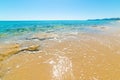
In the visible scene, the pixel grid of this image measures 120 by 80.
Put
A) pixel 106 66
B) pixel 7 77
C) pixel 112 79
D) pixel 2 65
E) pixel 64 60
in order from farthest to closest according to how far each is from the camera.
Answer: pixel 64 60
pixel 2 65
pixel 106 66
pixel 7 77
pixel 112 79

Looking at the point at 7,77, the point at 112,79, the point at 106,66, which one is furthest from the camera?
the point at 106,66

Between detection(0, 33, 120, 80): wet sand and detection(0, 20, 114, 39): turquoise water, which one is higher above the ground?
detection(0, 33, 120, 80): wet sand

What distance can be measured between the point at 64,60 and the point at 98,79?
2811 millimetres

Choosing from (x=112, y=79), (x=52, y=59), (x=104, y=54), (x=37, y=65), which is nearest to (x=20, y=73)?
(x=37, y=65)

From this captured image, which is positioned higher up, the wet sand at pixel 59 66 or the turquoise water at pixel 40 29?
the wet sand at pixel 59 66

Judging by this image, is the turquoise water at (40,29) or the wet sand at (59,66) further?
the turquoise water at (40,29)

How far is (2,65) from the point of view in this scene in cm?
786

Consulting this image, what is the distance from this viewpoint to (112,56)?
8.97 metres

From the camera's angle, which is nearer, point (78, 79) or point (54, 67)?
point (78, 79)

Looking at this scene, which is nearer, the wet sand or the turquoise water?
the wet sand

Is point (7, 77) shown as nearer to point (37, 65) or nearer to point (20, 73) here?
point (20, 73)

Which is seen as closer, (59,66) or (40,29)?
(59,66)

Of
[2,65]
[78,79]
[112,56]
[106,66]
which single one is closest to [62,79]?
[78,79]

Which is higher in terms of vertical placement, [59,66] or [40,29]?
[59,66]
